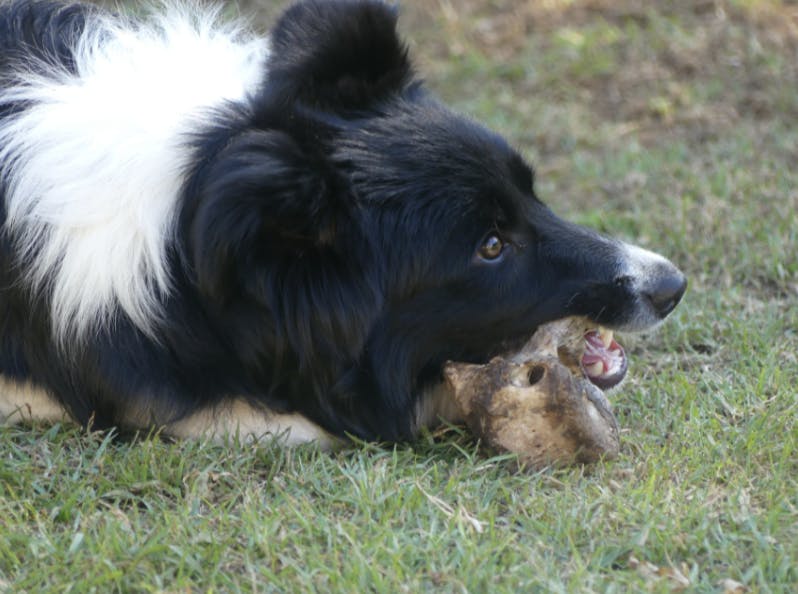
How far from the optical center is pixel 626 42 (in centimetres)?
682

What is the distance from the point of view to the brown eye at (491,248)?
3.37m

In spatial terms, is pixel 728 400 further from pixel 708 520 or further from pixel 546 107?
pixel 546 107

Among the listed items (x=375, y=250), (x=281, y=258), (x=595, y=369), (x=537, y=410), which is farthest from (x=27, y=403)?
(x=595, y=369)

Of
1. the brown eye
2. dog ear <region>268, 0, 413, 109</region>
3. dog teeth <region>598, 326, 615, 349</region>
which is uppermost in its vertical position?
dog ear <region>268, 0, 413, 109</region>

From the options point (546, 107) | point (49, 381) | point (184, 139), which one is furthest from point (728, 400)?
point (546, 107)

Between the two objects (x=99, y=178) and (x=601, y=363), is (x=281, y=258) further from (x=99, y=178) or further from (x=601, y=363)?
(x=601, y=363)

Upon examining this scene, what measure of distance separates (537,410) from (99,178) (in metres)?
1.39

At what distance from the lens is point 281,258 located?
125 inches

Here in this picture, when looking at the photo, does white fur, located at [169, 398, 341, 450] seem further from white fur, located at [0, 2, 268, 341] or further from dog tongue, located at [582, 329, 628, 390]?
dog tongue, located at [582, 329, 628, 390]

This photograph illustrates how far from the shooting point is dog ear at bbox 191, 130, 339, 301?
2998mm

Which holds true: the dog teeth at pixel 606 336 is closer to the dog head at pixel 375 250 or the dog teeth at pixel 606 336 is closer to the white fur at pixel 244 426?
the dog head at pixel 375 250

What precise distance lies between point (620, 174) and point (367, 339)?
273 centimetres

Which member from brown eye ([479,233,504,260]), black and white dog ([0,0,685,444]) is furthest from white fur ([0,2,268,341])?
brown eye ([479,233,504,260])

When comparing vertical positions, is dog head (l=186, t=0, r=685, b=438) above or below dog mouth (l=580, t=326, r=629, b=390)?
above
